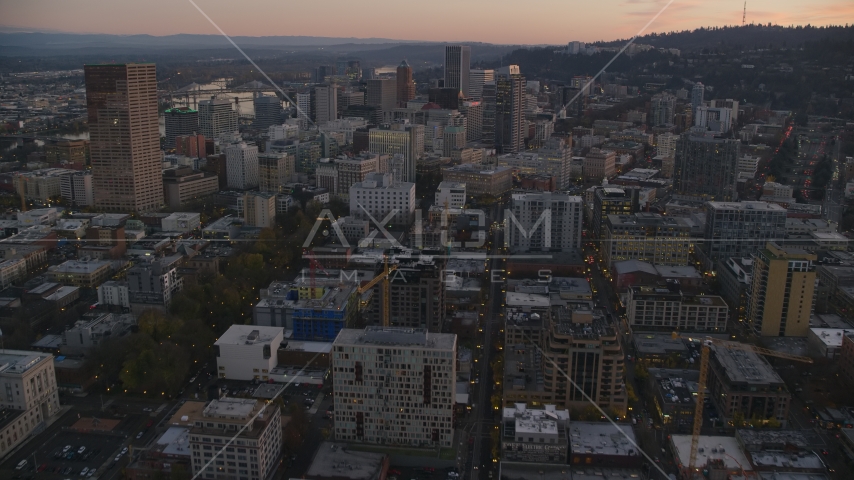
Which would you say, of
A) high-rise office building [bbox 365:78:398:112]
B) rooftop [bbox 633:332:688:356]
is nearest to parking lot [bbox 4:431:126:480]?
rooftop [bbox 633:332:688:356]

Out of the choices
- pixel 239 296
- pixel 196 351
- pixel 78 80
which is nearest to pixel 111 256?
pixel 239 296

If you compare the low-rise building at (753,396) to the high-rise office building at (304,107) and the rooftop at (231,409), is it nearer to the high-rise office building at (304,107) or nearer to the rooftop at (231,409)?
the rooftop at (231,409)

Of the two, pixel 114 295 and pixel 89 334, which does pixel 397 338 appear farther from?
pixel 114 295

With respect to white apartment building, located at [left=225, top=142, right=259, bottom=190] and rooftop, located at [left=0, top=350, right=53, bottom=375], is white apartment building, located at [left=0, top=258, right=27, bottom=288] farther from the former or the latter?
white apartment building, located at [left=225, top=142, right=259, bottom=190]

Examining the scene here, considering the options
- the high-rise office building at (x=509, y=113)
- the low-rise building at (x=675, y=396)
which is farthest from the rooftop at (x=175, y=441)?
the high-rise office building at (x=509, y=113)

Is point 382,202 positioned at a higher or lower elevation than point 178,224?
higher

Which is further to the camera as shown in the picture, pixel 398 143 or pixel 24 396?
pixel 398 143

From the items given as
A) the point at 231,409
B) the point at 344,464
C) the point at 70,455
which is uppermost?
the point at 231,409

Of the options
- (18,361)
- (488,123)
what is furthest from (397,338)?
(488,123)
